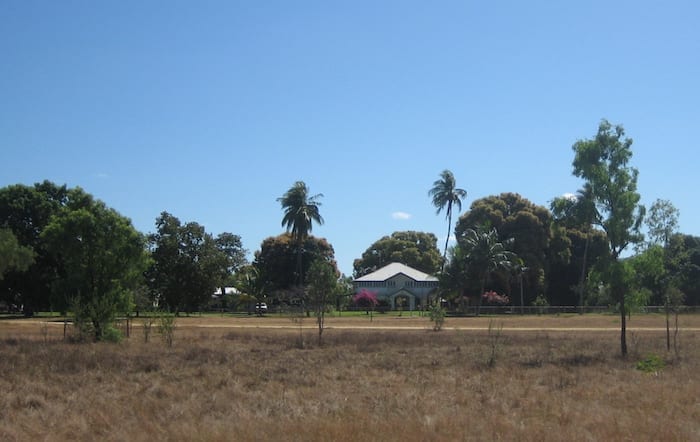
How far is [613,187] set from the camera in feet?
90.6

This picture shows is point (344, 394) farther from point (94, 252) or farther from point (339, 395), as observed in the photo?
point (94, 252)

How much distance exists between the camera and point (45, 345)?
→ 96.8 ft

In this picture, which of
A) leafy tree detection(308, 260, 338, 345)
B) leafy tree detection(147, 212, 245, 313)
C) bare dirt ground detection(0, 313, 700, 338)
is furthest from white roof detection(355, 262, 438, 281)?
leafy tree detection(308, 260, 338, 345)

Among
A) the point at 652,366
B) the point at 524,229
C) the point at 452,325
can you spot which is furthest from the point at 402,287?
the point at 652,366

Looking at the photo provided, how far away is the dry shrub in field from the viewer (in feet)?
37.7

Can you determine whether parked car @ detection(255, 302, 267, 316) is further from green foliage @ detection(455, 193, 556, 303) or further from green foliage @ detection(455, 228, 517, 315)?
green foliage @ detection(455, 193, 556, 303)

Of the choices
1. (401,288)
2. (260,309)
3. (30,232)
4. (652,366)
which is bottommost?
(260,309)

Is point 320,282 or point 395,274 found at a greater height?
point 395,274

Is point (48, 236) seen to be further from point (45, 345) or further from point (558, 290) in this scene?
point (558, 290)

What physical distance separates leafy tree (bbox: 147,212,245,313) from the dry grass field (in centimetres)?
5124

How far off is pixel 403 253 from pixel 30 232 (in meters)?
71.0

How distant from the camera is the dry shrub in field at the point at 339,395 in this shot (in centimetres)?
1148

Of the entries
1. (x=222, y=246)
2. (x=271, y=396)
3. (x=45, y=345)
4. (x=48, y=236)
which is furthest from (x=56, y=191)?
(x=271, y=396)

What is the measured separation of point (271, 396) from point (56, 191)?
65.5m
